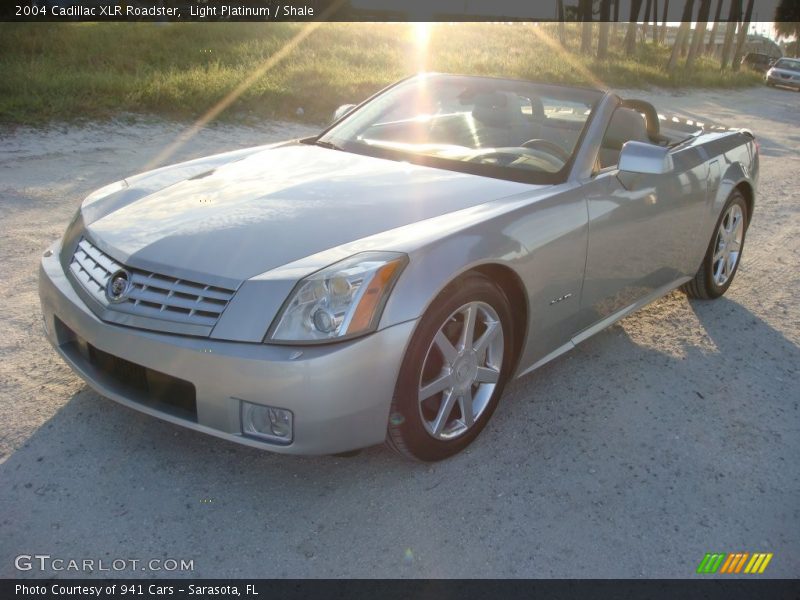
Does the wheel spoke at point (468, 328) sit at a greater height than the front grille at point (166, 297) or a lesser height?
lesser

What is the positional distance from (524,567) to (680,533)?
2.01 feet

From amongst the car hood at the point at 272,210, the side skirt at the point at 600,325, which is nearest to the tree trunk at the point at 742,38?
the side skirt at the point at 600,325

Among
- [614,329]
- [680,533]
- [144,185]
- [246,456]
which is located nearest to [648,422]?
[680,533]

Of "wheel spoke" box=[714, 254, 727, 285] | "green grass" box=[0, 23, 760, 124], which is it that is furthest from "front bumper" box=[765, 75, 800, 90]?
"wheel spoke" box=[714, 254, 727, 285]

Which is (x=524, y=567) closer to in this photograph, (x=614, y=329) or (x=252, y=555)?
(x=252, y=555)

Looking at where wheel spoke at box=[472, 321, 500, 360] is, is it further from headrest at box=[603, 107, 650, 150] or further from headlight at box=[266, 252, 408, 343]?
headrest at box=[603, 107, 650, 150]

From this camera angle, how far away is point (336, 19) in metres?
33.4

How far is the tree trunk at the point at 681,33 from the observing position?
34.1 m

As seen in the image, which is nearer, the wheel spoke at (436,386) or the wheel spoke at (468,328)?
the wheel spoke at (436,386)

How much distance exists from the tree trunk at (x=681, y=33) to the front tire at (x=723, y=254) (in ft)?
101

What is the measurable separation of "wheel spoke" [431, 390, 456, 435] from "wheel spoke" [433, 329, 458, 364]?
14 cm

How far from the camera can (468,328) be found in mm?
3000

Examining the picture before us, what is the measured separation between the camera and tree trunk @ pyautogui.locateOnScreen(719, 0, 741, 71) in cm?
4512

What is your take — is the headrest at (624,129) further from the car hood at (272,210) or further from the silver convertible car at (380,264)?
the car hood at (272,210)
